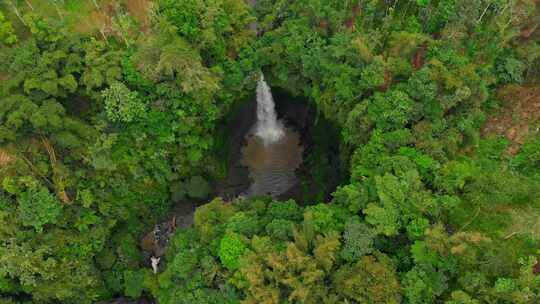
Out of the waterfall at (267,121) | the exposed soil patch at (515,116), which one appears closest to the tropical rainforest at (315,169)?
the exposed soil patch at (515,116)

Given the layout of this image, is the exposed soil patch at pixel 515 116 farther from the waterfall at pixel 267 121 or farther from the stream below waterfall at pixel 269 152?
the waterfall at pixel 267 121

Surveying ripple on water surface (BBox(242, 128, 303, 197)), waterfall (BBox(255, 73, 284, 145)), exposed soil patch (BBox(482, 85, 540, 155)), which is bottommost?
ripple on water surface (BBox(242, 128, 303, 197))

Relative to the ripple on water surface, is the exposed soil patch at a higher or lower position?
higher

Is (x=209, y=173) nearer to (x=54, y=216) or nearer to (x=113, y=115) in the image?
(x=113, y=115)

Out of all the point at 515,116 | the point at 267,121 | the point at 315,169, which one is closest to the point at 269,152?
the point at 267,121

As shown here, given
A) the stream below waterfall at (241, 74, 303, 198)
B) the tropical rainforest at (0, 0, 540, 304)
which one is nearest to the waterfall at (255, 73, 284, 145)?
the stream below waterfall at (241, 74, 303, 198)

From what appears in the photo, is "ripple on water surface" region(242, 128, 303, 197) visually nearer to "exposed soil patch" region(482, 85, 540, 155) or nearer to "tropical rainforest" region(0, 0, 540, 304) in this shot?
"tropical rainforest" region(0, 0, 540, 304)
